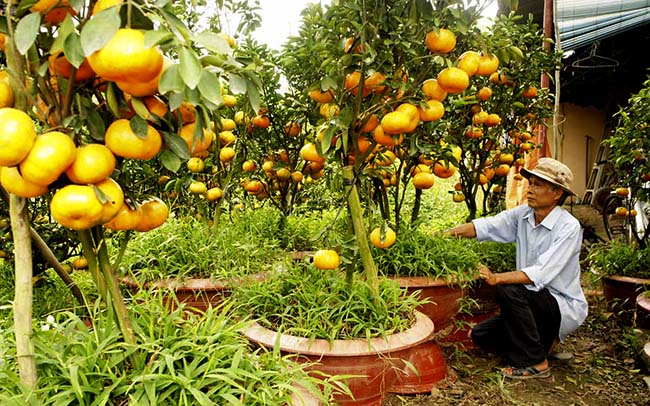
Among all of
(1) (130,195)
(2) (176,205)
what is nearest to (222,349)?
(1) (130,195)

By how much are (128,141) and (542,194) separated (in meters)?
2.55

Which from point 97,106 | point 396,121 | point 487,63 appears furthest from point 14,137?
point 487,63

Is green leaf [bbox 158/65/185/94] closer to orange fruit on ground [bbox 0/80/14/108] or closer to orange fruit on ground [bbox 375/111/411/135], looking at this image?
orange fruit on ground [bbox 0/80/14/108]

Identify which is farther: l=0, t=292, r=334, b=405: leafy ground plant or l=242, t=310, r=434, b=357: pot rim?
l=242, t=310, r=434, b=357: pot rim

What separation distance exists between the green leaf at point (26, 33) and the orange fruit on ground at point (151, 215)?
44 centimetres

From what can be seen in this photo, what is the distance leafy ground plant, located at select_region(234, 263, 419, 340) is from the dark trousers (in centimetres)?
69

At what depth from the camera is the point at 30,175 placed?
1.00 meters

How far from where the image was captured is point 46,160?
99 centimetres

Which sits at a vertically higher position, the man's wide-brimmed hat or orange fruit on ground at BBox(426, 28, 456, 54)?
orange fruit on ground at BBox(426, 28, 456, 54)

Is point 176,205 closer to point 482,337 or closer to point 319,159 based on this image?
point 319,159

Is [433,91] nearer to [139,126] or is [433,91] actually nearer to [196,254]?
[139,126]

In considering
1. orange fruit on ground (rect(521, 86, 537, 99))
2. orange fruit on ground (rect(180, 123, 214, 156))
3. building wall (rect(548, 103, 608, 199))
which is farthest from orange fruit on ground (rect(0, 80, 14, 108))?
building wall (rect(548, 103, 608, 199))

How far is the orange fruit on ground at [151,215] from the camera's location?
126 centimetres

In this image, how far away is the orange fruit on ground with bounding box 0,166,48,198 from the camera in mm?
1052
